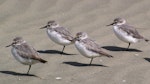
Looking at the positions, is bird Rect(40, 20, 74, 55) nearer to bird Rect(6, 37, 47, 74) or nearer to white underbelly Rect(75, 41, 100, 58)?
white underbelly Rect(75, 41, 100, 58)

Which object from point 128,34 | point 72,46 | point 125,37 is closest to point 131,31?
point 128,34

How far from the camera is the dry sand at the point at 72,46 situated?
955 cm

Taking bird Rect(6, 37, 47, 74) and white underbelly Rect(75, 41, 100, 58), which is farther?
white underbelly Rect(75, 41, 100, 58)

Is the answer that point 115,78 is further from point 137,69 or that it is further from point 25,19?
point 25,19

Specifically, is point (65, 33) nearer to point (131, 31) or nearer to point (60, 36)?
point (60, 36)

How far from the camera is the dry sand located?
955 centimetres

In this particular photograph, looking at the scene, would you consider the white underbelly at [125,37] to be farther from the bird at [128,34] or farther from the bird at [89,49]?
the bird at [89,49]

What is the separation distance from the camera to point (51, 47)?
11578 millimetres

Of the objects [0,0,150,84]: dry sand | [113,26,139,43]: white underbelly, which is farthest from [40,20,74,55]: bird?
[113,26,139,43]: white underbelly

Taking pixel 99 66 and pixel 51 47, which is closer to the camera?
pixel 99 66

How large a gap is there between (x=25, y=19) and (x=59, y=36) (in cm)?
228

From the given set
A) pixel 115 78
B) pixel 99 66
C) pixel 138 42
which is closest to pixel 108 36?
pixel 138 42

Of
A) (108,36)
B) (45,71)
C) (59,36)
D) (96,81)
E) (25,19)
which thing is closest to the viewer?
(96,81)

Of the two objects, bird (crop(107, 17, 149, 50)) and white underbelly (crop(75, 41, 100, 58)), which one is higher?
bird (crop(107, 17, 149, 50))
